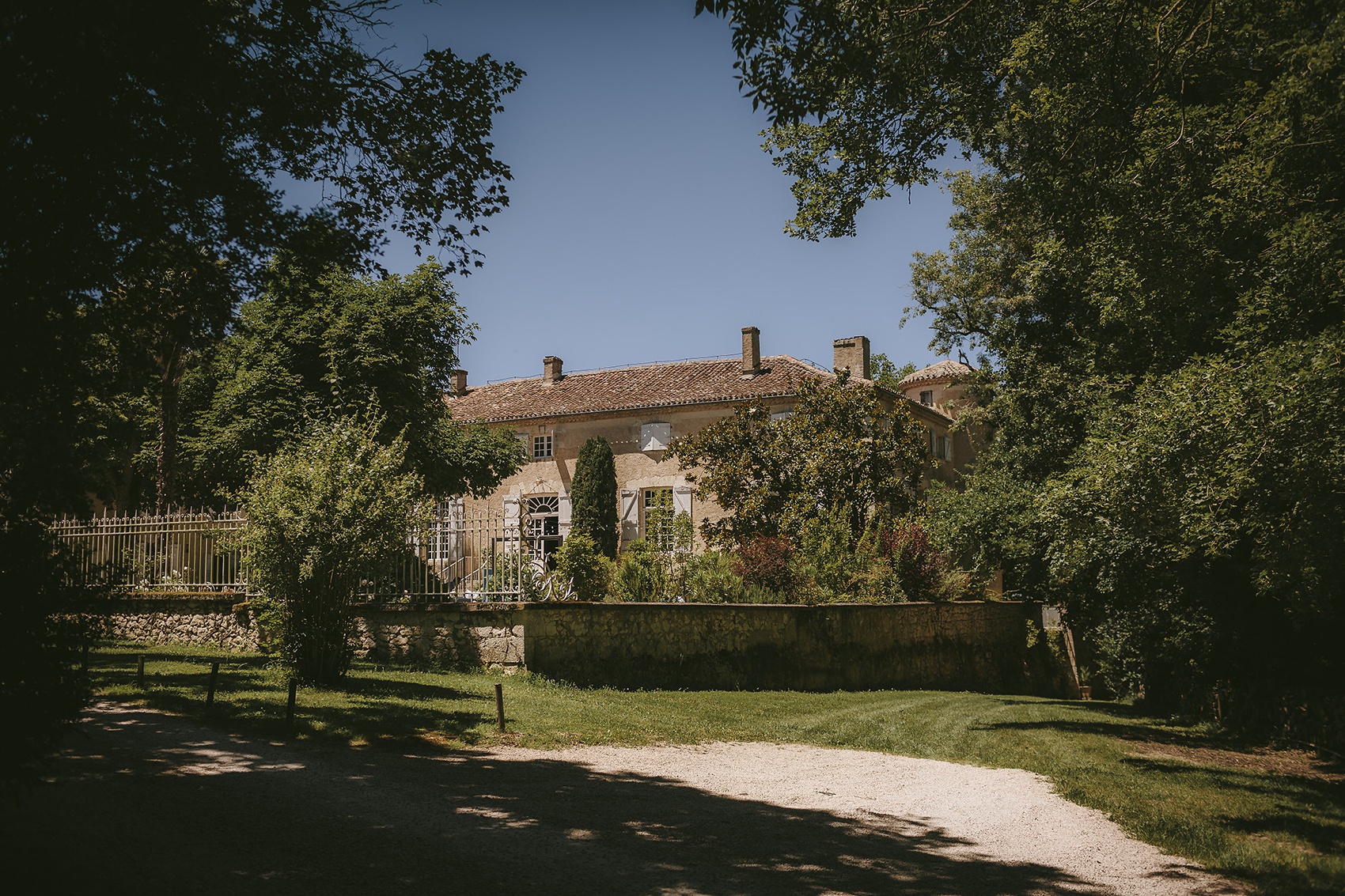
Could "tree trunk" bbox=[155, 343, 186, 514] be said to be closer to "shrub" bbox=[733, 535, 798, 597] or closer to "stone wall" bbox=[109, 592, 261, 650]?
"stone wall" bbox=[109, 592, 261, 650]

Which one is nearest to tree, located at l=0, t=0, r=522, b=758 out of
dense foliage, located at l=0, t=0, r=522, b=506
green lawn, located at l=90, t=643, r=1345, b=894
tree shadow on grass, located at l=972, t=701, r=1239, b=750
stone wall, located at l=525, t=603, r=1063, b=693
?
dense foliage, located at l=0, t=0, r=522, b=506

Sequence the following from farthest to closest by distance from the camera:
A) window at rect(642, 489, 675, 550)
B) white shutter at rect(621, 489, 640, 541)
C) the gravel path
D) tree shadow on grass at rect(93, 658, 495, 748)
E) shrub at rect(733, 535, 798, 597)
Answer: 1. white shutter at rect(621, 489, 640, 541)
2. window at rect(642, 489, 675, 550)
3. shrub at rect(733, 535, 798, 597)
4. tree shadow on grass at rect(93, 658, 495, 748)
5. the gravel path

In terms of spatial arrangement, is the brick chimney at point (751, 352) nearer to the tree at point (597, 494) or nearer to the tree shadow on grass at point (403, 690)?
the tree at point (597, 494)

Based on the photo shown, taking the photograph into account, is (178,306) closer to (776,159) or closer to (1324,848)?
(776,159)

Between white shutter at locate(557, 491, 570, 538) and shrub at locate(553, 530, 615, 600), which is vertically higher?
white shutter at locate(557, 491, 570, 538)

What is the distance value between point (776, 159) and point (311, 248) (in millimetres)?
5894

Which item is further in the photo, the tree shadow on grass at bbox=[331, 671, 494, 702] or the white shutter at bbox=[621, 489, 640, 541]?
the white shutter at bbox=[621, 489, 640, 541]

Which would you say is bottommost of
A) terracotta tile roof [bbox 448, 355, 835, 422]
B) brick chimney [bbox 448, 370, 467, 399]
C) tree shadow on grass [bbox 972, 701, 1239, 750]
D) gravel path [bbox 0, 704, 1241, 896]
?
tree shadow on grass [bbox 972, 701, 1239, 750]

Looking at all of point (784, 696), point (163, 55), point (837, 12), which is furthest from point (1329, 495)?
point (163, 55)

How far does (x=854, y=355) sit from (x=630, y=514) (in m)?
10.4

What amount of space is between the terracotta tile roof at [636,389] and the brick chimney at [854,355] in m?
1.23

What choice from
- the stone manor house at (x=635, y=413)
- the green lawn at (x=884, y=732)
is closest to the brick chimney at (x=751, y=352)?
the stone manor house at (x=635, y=413)

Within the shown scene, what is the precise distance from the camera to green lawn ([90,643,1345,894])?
7371 mm

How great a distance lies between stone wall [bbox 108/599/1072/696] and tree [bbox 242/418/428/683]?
6.53 ft
